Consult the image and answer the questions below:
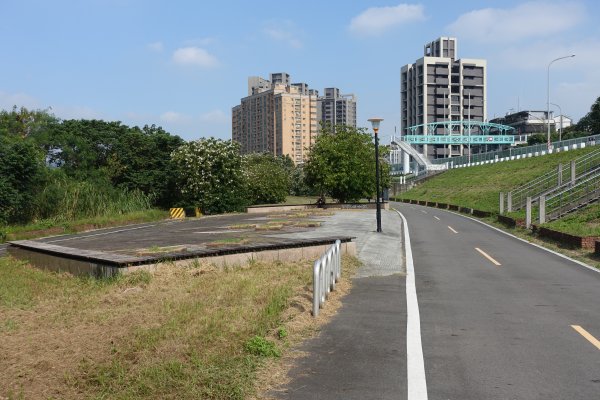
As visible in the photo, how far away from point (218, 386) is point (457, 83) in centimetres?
14989

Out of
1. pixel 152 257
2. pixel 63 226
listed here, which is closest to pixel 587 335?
pixel 152 257

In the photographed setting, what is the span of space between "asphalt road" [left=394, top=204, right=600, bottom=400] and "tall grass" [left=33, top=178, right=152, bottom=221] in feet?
104

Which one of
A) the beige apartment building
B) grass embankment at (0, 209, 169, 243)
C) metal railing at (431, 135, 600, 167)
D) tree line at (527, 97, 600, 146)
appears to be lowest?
grass embankment at (0, 209, 169, 243)

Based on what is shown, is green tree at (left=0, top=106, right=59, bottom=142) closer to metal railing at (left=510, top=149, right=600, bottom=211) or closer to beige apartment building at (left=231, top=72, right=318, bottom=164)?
metal railing at (left=510, top=149, right=600, bottom=211)

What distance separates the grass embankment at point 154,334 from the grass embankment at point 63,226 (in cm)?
2231

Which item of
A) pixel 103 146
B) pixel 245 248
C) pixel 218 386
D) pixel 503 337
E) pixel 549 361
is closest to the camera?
pixel 218 386

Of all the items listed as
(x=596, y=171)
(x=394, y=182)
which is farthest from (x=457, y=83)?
(x=596, y=171)

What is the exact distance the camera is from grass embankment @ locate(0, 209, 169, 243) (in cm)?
3131

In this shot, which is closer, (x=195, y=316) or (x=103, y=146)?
(x=195, y=316)

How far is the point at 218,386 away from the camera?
508 centimetres

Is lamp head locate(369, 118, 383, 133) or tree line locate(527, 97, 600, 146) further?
tree line locate(527, 97, 600, 146)

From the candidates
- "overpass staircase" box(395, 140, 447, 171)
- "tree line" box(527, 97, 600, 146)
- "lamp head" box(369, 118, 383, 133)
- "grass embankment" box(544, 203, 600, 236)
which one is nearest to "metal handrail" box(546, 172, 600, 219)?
"grass embankment" box(544, 203, 600, 236)

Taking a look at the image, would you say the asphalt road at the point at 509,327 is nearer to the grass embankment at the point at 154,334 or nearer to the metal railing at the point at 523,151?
the grass embankment at the point at 154,334

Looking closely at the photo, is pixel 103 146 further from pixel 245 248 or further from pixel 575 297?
pixel 575 297
